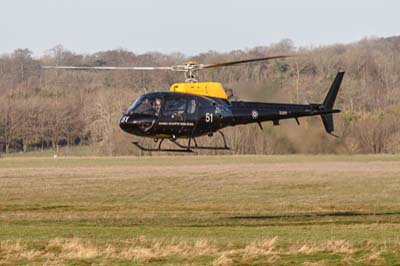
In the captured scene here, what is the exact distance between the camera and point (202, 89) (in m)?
28.4

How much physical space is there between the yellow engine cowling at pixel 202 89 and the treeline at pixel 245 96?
1.06 m

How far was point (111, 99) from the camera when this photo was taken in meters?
82.2

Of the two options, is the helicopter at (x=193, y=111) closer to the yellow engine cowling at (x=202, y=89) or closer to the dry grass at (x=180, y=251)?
the yellow engine cowling at (x=202, y=89)

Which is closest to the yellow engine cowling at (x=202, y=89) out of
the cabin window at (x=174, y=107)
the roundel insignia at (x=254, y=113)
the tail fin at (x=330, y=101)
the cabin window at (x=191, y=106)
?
the cabin window at (x=191, y=106)

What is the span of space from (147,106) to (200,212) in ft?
43.3

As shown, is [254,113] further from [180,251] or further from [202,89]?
[180,251]

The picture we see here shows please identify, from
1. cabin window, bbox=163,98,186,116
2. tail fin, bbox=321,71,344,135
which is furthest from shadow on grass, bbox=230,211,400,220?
cabin window, bbox=163,98,186,116

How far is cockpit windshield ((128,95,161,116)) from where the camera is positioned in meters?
27.3

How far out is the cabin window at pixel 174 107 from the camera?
27.5 m

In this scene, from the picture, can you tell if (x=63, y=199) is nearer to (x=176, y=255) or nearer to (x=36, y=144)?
(x=176, y=255)

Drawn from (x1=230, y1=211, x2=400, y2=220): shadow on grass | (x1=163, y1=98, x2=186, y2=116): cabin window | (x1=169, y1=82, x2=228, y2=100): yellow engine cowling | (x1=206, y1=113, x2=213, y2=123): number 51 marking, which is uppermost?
(x1=169, y1=82, x2=228, y2=100): yellow engine cowling

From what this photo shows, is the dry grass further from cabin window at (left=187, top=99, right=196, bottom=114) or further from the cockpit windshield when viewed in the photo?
cabin window at (left=187, top=99, right=196, bottom=114)

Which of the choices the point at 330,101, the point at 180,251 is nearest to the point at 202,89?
the point at 330,101

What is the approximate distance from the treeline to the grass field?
2.70m
